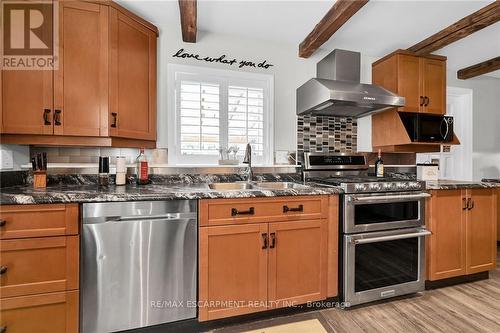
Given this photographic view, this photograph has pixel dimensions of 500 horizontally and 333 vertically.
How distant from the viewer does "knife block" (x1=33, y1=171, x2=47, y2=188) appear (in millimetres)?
1687

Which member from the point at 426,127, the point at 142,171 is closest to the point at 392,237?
the point at 426,127

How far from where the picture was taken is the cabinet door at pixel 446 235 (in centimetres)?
214

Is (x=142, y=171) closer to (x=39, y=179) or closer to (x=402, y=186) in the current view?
(x=39, y=179)

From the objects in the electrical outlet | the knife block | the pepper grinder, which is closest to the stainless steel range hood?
the pepper grinder

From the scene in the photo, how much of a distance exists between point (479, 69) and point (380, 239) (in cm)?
277

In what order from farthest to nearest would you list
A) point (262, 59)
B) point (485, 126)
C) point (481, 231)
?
point (485, 126), point (262, 59), point (481, 231)

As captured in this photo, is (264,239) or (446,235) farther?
(446,235)

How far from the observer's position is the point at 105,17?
1756 millimetres

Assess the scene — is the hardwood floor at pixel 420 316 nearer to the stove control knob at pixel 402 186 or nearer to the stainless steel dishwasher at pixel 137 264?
the stainless steel dishwasher at pixel 137 264

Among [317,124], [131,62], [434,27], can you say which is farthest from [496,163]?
[131,62]

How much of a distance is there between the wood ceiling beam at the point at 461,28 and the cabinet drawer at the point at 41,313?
138 inches

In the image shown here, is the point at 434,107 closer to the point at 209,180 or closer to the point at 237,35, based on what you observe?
the point at 237,35

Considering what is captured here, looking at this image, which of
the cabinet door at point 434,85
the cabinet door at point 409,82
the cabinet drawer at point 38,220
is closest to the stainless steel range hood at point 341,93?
the cabinet door at point 409,82

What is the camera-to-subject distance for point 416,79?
8.35 feet
